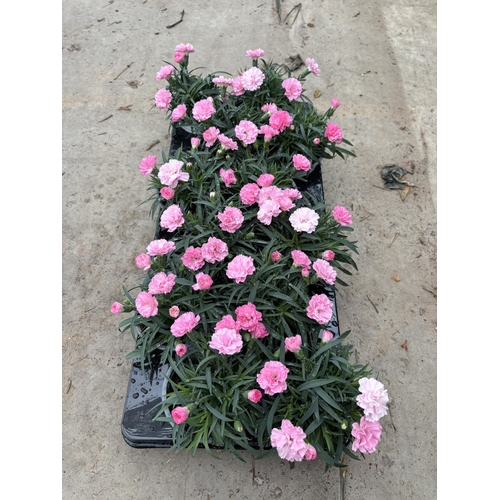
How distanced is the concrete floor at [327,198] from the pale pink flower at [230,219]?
2.34ft

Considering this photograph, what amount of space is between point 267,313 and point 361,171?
1348 millimetres

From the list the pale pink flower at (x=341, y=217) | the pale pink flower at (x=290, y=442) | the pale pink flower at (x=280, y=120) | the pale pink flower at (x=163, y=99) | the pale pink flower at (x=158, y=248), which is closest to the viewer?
the pale pink flower at (x=290, y=442)

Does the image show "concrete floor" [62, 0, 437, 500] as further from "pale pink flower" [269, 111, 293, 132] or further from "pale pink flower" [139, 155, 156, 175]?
"pale pink flower" [269, 111, 293, 132]

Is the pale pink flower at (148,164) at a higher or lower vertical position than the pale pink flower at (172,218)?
higher

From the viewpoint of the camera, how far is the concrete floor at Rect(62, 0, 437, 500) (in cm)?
167

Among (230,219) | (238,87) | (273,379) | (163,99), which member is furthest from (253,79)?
(273,379)

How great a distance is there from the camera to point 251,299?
1591 millimetres

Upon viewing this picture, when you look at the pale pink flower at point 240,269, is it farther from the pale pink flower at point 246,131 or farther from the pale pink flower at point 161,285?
the pale pink flower at point 246,131

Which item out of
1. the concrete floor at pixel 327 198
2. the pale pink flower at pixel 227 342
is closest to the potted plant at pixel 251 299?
the pale pink flower at pixel 227 342

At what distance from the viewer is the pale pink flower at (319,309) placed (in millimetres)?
1526

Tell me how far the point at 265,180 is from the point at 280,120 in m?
0.38

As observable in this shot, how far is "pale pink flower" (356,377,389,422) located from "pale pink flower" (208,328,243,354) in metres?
0.41

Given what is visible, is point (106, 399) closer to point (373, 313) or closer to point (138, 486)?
point (138, 486)

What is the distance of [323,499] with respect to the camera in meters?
1.62
